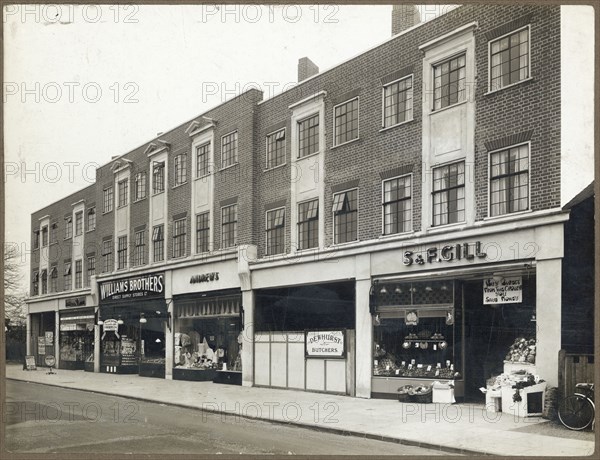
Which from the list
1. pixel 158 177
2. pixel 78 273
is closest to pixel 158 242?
pixel 158 177

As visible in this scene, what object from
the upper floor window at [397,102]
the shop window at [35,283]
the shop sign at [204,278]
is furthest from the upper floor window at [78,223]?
the upper floor window at [397,102]

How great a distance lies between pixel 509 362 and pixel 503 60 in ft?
24.9

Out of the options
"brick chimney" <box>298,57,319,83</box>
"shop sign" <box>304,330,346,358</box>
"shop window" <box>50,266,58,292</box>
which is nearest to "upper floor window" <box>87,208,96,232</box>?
"shop window" <box>50,266,58,292</box>

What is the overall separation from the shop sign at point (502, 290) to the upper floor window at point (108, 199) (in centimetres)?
2239

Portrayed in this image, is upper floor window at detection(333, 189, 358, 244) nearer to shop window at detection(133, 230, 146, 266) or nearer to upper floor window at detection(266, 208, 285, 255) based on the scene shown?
upper floor window at detection(266, 208, 285, 255)

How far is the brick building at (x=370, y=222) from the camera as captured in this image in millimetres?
16172

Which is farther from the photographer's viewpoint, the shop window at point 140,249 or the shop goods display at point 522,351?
the shop window at point 140,249

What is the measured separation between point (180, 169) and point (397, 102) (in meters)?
13.1

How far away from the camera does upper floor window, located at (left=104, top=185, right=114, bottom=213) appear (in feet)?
112

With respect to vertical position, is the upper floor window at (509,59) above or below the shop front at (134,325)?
above

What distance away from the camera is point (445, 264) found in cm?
1762

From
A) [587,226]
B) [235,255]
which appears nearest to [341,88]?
[235,255]

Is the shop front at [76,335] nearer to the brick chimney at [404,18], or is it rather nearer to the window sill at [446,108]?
the brick chimney at [404,18]

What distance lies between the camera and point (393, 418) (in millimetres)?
15305
